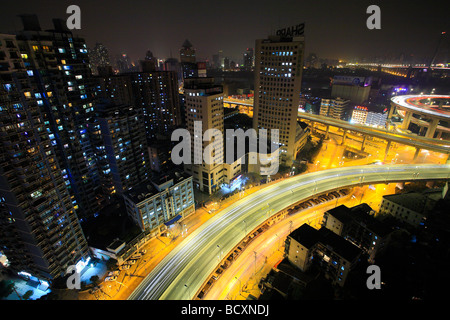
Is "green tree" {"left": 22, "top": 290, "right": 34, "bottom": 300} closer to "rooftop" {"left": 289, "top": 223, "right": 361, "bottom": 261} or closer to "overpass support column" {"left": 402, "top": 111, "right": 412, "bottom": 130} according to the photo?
"rooftop" {"left": 289, "top": 223, "right": 361, "bottom": 261}

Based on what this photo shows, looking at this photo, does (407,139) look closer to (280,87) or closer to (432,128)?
(432,128)

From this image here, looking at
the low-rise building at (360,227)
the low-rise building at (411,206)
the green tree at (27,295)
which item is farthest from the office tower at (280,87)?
the green tree at (27,295)

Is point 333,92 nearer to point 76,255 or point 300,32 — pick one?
point 300,32

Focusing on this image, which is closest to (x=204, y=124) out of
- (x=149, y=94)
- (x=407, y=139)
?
(x=149, y=94)

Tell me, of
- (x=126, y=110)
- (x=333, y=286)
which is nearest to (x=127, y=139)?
(x=126, y=110)

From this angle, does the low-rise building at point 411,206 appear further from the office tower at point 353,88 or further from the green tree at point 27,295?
the office tower at point 353,88
